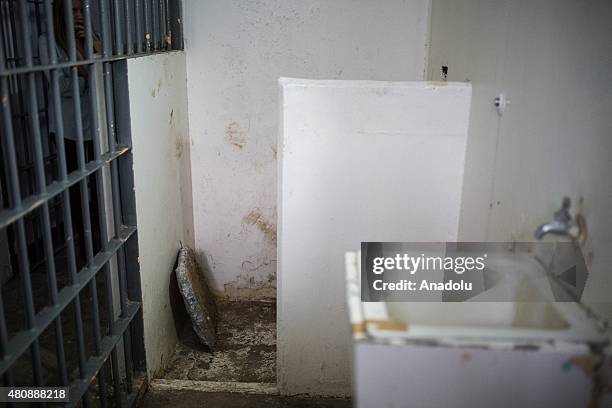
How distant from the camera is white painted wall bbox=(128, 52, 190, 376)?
7.12 ft

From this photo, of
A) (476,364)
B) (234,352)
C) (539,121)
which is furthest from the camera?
(234,352)

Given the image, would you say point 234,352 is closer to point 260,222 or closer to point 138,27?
point 260,222

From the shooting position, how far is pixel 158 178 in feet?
8.02

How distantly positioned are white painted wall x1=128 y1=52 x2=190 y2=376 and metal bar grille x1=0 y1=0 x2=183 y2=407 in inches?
2.7

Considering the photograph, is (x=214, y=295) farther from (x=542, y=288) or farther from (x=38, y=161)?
(x=542, y=288)

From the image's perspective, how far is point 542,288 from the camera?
117 cm

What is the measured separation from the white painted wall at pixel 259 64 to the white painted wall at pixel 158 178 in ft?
0.52

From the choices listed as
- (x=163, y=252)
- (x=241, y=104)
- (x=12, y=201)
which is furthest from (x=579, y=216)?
(x=241, y=104)

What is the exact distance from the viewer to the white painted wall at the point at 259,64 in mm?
2838

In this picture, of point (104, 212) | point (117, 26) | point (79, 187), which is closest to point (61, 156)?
point (104, 212)

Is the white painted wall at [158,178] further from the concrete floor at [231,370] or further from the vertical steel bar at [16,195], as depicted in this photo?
the vertical steel bar at [16,195]

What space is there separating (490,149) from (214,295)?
2132 millimetres

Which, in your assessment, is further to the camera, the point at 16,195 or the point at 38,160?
the point at 38,160

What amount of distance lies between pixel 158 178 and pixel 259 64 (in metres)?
0.89
